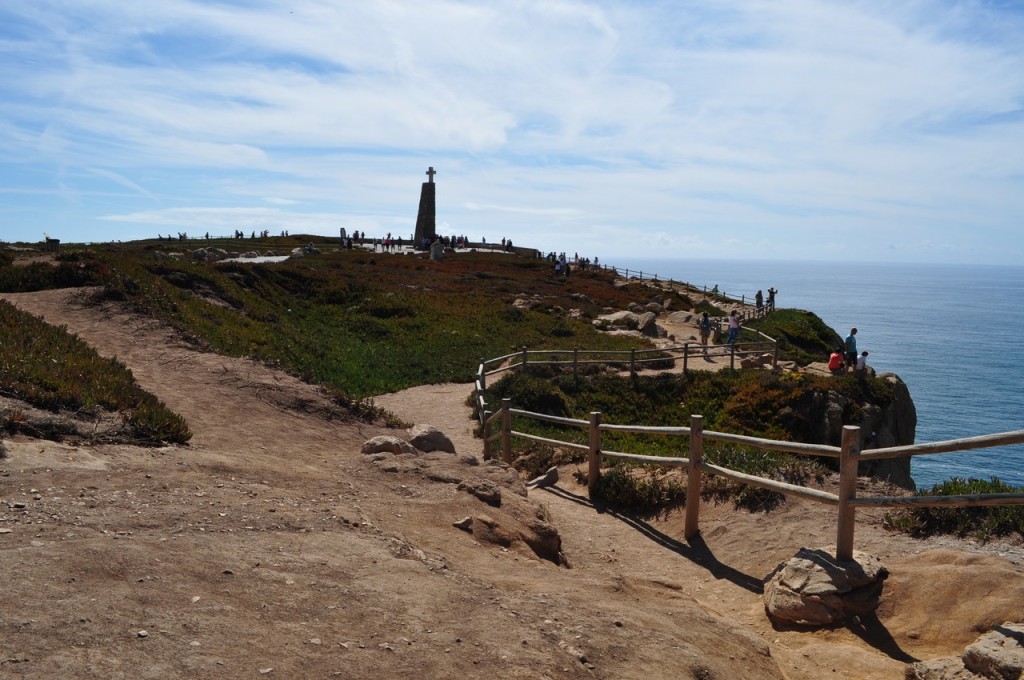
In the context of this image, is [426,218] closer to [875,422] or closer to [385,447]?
[875,422]

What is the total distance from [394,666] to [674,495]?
7013 millimetres

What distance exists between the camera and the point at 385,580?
19.7 feet

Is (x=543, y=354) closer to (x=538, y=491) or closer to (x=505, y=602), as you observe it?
(x=538, y=491)

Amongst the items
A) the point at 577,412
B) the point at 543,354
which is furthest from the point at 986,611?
the point at 543,354

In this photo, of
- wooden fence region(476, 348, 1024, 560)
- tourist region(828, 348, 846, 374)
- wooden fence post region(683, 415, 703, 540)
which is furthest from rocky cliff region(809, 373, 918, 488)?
wooden fence post region(683, 415, 703, 540)

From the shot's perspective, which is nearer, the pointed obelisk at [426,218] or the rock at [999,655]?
the rock at [999,655]

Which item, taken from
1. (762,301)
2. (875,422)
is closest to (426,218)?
(762,301)

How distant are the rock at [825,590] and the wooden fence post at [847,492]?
134 mm

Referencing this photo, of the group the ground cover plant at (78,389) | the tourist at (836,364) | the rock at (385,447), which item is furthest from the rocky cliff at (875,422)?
the ground cover plant at (78,389)

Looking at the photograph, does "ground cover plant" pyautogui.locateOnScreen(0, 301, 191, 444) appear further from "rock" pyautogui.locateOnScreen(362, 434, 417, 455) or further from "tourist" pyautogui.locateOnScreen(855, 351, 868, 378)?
"tourist" pyautogui.locateOnScreen(855, 351, 868, 378)

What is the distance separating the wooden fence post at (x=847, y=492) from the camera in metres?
7.27

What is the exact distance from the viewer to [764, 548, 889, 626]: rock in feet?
22.9

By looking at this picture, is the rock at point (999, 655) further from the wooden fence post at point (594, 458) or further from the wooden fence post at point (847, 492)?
the wooden fence post at point (594, 458)

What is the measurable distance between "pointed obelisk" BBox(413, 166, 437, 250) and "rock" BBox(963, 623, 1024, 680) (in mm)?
65386
